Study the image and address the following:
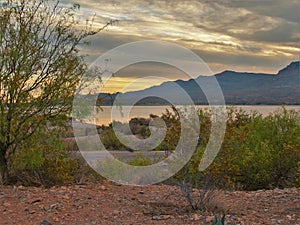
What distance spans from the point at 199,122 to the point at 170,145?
2.79 ft

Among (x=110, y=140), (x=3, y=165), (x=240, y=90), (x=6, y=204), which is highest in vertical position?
(x=240, y=90)

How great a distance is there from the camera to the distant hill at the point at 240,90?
10344mm

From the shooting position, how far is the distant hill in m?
10.3

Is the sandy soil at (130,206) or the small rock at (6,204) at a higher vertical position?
the sandy soil at (130,206)

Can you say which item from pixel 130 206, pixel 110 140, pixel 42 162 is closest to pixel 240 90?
pixel 110 140

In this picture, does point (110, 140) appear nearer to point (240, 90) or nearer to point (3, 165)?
point (3, 165)

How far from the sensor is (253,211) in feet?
25.1

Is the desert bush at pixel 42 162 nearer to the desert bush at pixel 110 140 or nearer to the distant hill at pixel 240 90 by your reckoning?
the distant hill at pixel 240 90

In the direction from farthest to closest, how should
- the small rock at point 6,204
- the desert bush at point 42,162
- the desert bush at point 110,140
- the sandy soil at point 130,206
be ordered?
1. the desert bush at point 110,140
2. the desert bush at point 42,162
3. the small rock at point 6,204
4. the sandy soil at point 130,206

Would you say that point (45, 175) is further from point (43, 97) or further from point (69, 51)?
point (69, 51)

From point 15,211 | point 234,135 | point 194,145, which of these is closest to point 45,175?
point 15,211

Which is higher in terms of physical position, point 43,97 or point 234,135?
point 43,97

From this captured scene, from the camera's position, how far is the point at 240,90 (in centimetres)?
4434

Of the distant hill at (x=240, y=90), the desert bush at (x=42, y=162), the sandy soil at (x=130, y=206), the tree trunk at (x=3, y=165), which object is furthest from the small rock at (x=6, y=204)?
the distant hill at (x=240, y=90)
